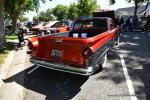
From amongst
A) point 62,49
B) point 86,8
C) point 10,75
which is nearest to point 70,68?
point 62,49

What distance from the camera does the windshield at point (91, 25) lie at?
8.43 meters

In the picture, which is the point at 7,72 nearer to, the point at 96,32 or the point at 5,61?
the point at 5,61

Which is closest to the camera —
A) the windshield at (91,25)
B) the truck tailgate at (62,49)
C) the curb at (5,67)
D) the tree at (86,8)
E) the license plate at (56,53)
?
the truck tailgate at (62,49)

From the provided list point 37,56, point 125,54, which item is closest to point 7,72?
point 37,56

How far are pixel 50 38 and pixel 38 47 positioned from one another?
497 mm

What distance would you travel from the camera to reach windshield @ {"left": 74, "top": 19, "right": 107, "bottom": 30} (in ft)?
27.7

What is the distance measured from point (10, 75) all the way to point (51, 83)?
1.48 meters

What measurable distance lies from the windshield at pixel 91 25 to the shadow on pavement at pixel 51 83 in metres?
2.40

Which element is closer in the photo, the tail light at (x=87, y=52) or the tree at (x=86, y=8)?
the tail light at (x=87, y=52)

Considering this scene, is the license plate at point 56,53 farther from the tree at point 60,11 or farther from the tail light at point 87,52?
the tree at point 60,11

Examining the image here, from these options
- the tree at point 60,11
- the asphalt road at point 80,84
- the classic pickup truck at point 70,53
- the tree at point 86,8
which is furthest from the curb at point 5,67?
the tree at point 60,11

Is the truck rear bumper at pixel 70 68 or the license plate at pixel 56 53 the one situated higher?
the license plate at pixel 56 53

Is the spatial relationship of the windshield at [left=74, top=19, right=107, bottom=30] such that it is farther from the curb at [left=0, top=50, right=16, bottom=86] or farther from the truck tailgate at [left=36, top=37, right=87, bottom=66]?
the curb at [left=0, top=50, right=16, bottom=86]

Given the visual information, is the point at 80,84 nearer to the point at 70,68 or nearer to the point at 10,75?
→ the point at 70,68
